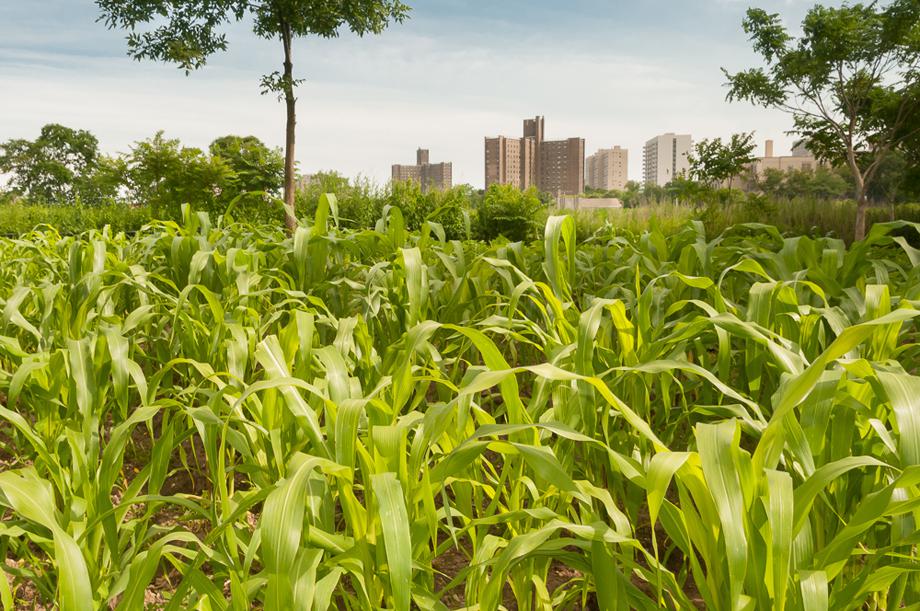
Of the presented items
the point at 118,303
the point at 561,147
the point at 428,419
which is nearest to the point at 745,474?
the point at 428,419

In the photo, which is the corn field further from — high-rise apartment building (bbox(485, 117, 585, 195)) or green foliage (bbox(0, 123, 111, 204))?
high-rise apartment building (bbox(485, 117, 585, 195))

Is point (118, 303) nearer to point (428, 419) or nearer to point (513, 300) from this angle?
point (513, 300)

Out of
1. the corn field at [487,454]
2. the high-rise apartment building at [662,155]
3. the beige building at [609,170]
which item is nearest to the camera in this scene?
the corn field at [487,454]

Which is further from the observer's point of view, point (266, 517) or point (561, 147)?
point (561, 147)

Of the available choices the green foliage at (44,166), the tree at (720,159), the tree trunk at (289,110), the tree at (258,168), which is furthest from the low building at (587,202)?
the green foliage at (44,166)

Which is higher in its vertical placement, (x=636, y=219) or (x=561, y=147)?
(x=561, y=147)

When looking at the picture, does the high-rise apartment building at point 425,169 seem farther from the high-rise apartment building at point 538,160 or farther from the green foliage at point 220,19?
the green foliage at point 220,19

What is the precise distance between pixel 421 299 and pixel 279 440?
1.95ft

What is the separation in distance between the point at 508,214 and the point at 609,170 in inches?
3411

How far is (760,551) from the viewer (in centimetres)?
66

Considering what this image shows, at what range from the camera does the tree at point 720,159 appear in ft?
44.5

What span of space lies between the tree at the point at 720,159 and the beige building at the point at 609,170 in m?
77.6

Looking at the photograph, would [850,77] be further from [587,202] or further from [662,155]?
[662,155]

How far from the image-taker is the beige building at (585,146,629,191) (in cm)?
9244
